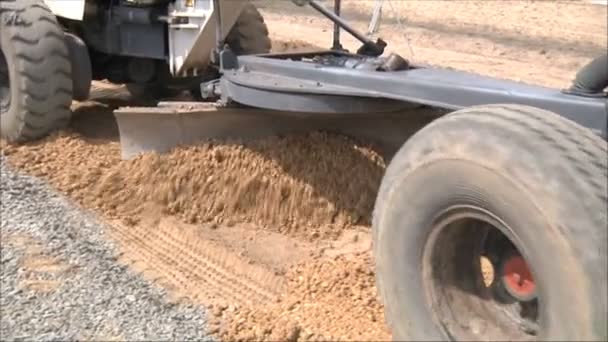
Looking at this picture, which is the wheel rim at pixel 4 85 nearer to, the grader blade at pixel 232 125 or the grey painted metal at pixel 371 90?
the grader blade at pixel 232 125

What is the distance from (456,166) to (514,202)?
28 cm

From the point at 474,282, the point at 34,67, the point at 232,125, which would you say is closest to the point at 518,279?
the point at 474,282

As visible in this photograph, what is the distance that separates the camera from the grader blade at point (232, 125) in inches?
199

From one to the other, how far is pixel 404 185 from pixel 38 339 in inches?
62.3

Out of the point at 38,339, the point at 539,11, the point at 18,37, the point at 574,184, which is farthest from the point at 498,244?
the point at 539,11

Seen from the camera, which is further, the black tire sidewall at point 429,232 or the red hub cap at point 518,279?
the red hub cap at point 518,279

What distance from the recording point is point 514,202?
2.93 meters

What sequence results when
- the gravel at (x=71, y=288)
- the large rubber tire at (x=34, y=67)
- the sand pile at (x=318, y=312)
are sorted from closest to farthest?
the sand pile at (x=318, y=312), the gravel at (x=71, y=288), the large rubber tire at (x=34, y=67)

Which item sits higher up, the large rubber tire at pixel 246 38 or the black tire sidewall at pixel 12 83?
the large rubber tire at pixel 246 38

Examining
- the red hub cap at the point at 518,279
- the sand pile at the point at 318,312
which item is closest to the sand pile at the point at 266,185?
the sand pile at the point at 318,312

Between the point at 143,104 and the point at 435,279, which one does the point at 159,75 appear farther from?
the point at 435,279

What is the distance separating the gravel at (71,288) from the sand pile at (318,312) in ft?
0.52

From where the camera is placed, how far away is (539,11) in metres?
15.0

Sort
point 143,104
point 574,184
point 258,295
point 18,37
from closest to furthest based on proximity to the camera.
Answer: point 574,184, point 258,295, point 18,37, point 143,104
